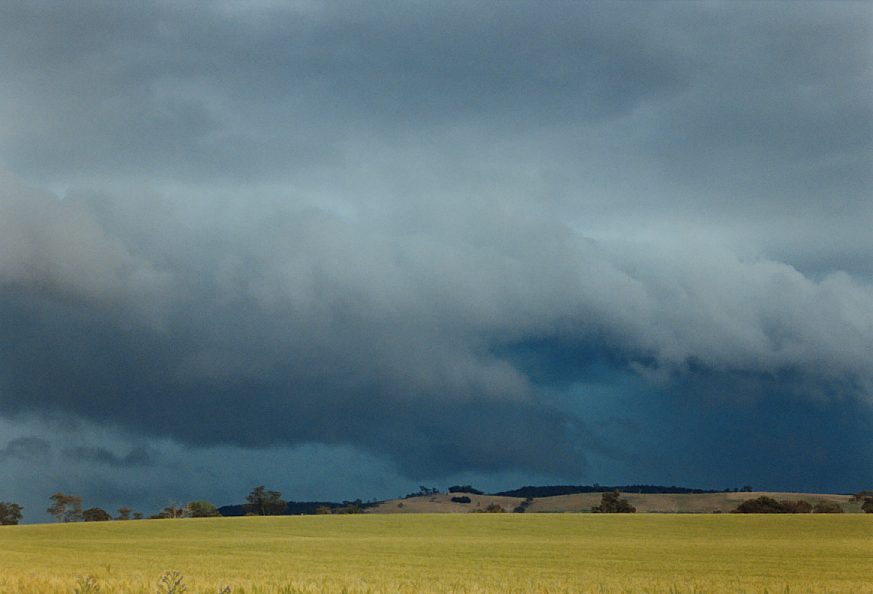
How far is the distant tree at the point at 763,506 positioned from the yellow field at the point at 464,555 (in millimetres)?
45523

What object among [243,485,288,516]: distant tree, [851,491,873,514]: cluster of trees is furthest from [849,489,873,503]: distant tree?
[243,485,288,516]: distant tree

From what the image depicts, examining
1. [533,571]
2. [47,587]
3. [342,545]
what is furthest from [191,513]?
[47,587]

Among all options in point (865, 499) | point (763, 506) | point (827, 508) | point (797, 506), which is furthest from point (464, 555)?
point (865, 499)

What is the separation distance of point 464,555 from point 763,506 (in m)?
126

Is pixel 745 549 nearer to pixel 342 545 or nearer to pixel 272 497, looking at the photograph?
pixel 342 545

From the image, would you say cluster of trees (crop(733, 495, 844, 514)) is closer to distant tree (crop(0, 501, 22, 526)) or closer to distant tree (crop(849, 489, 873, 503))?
distant tree (crop(849, 489, 873, 503))

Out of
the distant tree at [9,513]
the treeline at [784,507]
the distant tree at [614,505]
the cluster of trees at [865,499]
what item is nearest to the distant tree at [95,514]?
the distant tree at [9,513]

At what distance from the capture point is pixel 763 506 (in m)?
162

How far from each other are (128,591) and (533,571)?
32.2 meters

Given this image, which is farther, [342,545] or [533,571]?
[342,545]

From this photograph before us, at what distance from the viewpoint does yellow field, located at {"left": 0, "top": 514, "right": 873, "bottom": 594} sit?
774 inches

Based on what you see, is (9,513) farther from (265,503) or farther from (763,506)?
(763,506)

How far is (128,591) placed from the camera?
11.9m

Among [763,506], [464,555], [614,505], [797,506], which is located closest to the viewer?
[464,555]
